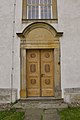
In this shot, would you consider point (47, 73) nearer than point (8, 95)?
No

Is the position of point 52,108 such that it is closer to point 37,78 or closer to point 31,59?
point 37,78

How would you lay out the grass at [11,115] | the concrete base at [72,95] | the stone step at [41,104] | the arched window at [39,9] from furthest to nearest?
1. the arched window at [39,9]
2. the concrete base at [72,95]
3. the stone step at [41,104]
4. the grass at [11,115]

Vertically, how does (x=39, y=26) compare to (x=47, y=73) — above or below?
above

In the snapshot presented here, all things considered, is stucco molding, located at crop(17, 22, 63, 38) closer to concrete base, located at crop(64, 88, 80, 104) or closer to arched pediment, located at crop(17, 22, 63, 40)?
arched pediment, located at crop(17, 22, 63, 40)

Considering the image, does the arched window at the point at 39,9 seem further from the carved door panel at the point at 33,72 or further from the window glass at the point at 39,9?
the carved door panel at the point at 33,72

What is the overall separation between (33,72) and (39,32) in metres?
2.09

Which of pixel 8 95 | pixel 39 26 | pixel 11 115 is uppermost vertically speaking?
pixel 39 26

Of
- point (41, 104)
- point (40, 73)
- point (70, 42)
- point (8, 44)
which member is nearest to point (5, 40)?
point (8, 44)

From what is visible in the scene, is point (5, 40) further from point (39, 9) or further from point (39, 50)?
point (39, 9)

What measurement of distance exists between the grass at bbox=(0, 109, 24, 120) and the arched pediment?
3878 mm

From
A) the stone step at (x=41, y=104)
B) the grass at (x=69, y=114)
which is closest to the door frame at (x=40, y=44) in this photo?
the stone step at (x=41, y=104)

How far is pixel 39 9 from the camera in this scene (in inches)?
427

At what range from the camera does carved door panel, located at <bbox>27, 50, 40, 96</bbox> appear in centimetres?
1027

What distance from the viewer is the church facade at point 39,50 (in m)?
9.97
